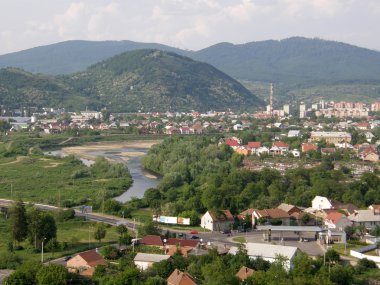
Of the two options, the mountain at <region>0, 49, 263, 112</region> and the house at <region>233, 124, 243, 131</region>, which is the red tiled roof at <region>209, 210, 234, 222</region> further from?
the mountain at <region>0, 49, 263, 112</region>

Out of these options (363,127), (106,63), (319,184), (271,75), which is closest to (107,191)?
(319,184)

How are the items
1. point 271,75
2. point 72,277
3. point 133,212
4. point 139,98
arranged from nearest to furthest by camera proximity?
point 72,277 → point 133,212 → point 139,98 → point 271,75

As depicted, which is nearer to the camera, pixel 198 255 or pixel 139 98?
pixel 198 255

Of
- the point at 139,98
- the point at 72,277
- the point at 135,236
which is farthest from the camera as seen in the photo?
the point at 139,98

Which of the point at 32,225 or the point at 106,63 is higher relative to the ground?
the point at 106,63

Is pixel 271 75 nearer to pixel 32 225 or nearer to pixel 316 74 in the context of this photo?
pixel 316 74

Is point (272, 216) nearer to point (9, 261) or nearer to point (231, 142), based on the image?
point (9, 261)

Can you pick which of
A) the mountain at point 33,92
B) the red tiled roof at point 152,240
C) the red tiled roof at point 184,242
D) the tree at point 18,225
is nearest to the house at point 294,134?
the red tiled roof at point 184,242

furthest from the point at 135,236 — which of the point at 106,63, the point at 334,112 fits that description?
the point at 106,63
